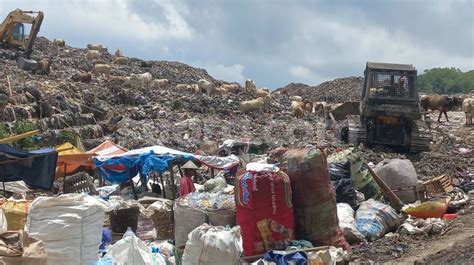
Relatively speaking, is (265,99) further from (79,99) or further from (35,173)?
(35,173)

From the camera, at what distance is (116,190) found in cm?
1257

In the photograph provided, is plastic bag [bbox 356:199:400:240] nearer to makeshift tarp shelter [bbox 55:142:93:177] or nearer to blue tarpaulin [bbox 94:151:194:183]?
blue tarpaulin [bbox 94:151:194:183]

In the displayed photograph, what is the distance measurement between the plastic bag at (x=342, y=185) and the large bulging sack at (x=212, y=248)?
11.1ft

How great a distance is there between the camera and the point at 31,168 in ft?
35.8

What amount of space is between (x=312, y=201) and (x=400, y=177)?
3.63 meters

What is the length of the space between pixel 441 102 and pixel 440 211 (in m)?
19.5

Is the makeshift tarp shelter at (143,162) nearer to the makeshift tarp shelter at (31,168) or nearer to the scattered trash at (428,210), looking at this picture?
the makeshift tarp shelter at (31,168)

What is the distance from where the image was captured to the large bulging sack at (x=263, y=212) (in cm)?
688

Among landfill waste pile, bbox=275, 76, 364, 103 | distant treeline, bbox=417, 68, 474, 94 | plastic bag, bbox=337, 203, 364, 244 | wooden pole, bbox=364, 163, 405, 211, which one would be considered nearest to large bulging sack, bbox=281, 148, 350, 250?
plastic bag, bbox=337, 203, 364, 244

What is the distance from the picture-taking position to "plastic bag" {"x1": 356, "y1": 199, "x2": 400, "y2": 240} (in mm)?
8359

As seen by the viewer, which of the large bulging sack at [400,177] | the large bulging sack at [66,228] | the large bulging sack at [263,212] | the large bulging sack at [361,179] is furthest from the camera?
the large bulging sack at [400,177]

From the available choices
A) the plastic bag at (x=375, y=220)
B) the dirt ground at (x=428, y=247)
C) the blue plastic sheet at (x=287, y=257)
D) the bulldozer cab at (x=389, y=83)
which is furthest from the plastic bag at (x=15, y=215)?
the bulldozer cab at (x=389, y=83)

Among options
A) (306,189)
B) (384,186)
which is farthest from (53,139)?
(306,189)

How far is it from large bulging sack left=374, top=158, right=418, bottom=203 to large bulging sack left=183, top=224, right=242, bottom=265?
5.05 m
